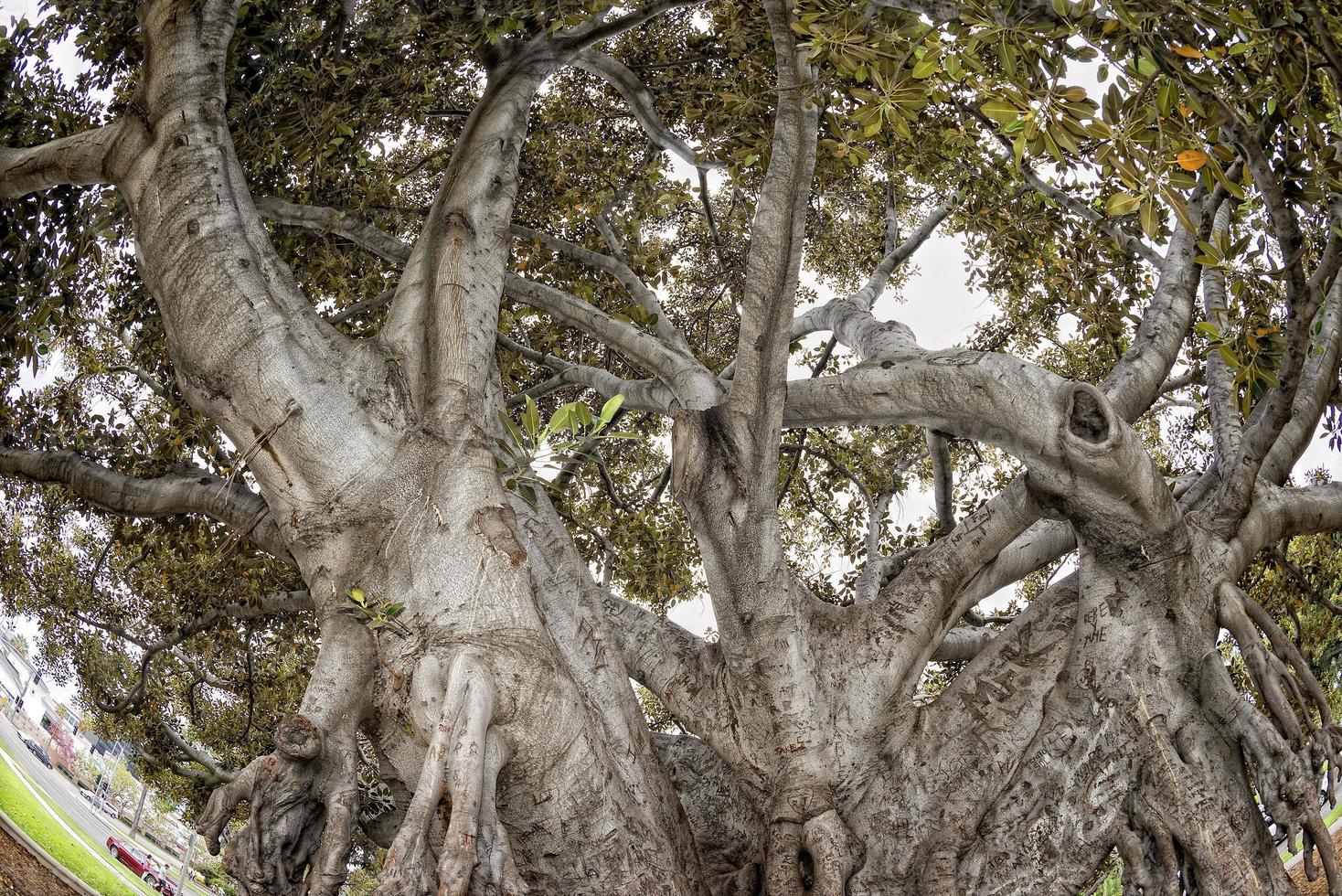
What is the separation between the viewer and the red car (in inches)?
496

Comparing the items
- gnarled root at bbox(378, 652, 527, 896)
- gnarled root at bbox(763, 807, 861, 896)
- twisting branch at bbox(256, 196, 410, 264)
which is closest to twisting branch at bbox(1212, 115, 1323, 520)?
gnarled root at bbox(763, 807, 861, 896)

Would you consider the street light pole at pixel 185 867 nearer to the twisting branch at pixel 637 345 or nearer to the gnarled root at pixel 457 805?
the twisting branch at pixel 637 345

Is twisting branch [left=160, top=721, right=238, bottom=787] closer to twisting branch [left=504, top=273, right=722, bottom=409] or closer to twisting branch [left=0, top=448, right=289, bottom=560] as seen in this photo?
twisting branch [left=0, top=448, right=289, bottom=560]

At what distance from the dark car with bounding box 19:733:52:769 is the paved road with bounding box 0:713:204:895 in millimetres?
44

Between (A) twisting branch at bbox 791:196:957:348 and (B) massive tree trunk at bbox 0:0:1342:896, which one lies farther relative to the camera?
(A) twisting branch at bbox 791:196:957:348

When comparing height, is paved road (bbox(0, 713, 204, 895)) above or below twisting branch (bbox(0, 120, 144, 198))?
below

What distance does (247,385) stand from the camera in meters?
3.44

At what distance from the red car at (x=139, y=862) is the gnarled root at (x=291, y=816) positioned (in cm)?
1175

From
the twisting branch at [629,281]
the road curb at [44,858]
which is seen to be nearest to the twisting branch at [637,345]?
the twisting branch at [629,281]

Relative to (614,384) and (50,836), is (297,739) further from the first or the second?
(50,836)

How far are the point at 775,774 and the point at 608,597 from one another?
43.5 inches

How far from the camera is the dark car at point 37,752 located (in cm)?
1104

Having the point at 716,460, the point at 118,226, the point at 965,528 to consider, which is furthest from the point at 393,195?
the point at 965,528

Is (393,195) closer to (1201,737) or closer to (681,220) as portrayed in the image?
(681,220)
